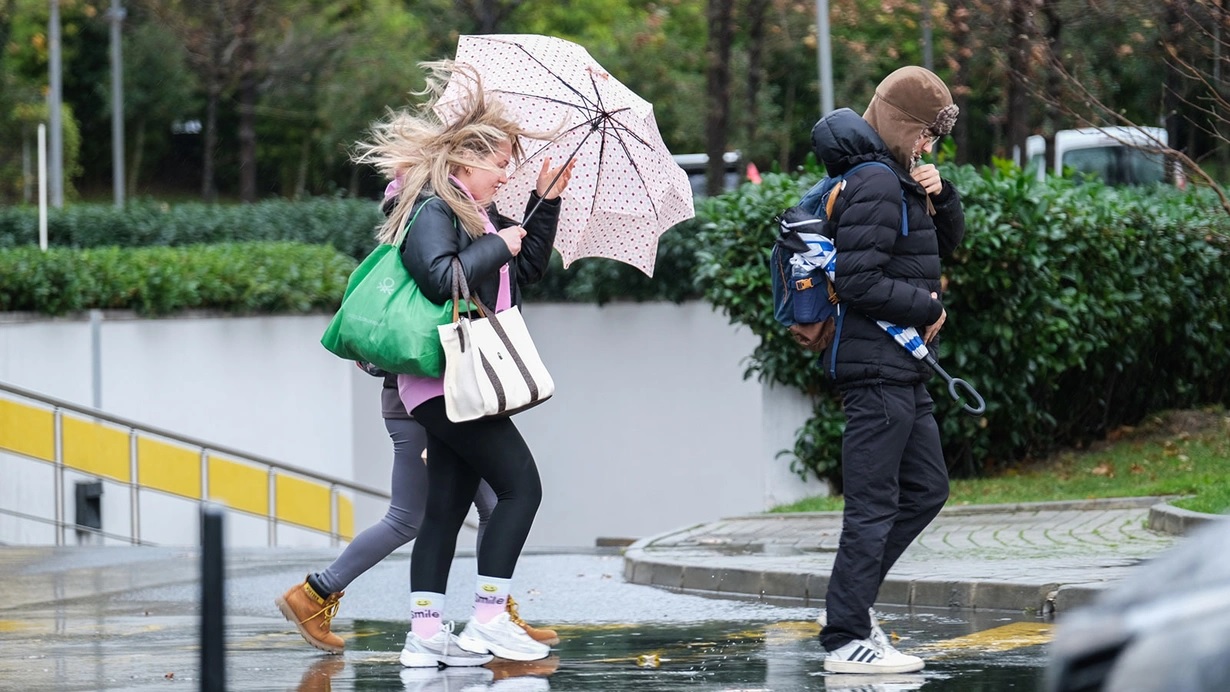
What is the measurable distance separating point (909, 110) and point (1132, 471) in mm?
6556

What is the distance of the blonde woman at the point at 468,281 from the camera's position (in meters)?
5.74

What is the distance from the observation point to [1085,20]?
50.4ft

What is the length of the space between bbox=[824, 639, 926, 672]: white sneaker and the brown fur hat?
1.66 metres

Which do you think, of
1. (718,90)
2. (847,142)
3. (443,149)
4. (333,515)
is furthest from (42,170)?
(847,142)

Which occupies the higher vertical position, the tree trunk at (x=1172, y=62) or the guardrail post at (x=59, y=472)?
the tree trunk at (x=1172, y=62)

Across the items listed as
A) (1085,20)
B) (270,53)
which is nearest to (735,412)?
(1085,20)

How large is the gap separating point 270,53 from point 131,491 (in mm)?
15246

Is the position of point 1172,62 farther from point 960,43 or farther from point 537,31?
point 537,31

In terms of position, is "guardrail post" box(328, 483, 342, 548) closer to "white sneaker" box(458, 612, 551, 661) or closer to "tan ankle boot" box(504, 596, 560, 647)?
"tan ankle boot" box(504, 596, 560, 647)

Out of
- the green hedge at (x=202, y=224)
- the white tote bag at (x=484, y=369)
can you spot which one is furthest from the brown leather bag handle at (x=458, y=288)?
the green hedge at (x=202, y=224)

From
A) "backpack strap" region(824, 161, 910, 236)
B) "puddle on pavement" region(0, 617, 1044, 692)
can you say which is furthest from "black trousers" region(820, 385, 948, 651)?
"backpack strap" region(824, 161, 910, 236)

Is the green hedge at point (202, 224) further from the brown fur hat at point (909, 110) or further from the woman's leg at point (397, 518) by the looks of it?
the brown fur hat at point (909, 110)

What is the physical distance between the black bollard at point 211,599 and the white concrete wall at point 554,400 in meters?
11.3

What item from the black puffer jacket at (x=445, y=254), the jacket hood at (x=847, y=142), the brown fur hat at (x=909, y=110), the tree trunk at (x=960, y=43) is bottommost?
the black puffer jacket at (x=445, y=254)
